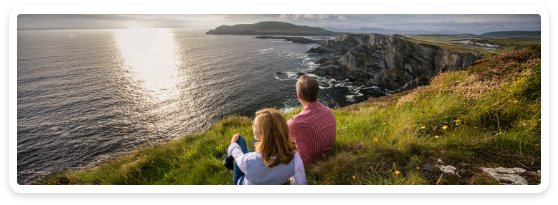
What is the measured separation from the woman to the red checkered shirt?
0.79 m

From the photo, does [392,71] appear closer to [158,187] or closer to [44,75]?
[158,187]

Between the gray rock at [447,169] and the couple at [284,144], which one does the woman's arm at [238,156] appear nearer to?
the couple at [284,144]

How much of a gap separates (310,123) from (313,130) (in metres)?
0.15

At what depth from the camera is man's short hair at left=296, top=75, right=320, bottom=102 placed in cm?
337

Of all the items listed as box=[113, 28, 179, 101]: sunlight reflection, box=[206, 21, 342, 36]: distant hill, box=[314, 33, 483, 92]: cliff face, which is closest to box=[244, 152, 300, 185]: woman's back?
box=[206, 21, 342, 36]: distant hill

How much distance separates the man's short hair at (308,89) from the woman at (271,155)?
959mm

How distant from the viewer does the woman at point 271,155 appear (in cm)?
252

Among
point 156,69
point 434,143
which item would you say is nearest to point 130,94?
point 156,69

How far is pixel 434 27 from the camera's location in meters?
5.32

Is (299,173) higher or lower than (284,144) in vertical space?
lower

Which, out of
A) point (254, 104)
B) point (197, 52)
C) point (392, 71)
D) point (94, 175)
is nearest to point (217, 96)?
point (254, 104)

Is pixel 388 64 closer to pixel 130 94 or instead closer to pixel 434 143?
pixel 130 94

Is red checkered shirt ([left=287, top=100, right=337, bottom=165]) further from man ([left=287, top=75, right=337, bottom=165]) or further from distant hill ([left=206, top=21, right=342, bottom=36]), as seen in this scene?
distant hill ([left=206, top=21, right=342, bottom=36])

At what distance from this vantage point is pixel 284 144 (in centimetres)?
258
